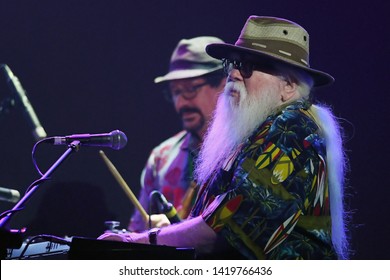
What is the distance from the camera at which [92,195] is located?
422 centimetres

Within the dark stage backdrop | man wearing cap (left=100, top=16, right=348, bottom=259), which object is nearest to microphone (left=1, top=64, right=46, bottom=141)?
the dark stage backdrop

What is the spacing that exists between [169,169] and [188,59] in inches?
27.7

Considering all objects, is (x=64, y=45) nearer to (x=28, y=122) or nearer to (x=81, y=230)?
(x=28, y=122)

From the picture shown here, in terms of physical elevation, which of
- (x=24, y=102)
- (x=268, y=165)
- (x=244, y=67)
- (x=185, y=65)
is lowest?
(x=24, y=102)

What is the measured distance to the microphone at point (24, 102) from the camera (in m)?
4.16

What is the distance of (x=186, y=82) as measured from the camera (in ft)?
13.7

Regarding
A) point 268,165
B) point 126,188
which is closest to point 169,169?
point 126,188

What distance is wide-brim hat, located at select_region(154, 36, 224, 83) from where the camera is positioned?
164 inches

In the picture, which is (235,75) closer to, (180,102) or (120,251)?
(120,251)

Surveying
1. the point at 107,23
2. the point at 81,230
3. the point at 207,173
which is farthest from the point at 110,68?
the point at 207,173

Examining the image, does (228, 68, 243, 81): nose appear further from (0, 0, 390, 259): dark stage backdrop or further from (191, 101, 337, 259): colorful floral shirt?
(0, 0, 390, 259): dark stage backdrop

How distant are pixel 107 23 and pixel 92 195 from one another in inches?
43.6
